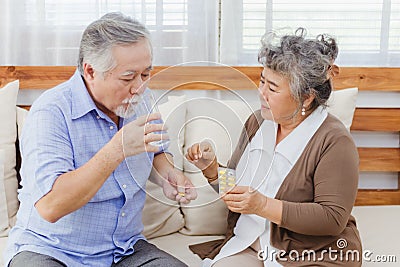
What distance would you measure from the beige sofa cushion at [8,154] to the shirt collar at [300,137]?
0.96 m

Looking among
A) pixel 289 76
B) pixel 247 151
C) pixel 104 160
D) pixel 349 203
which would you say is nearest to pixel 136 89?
pixel 104 160

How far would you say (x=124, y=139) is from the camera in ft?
5.14

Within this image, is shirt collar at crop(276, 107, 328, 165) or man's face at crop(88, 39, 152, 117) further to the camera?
shirt collar at crop(276, 107, 328, 165)

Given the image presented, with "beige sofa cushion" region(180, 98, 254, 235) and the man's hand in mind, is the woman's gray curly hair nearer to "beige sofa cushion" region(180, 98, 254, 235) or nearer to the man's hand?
"beige sofa cushion" region(180, 98, 254, 235)

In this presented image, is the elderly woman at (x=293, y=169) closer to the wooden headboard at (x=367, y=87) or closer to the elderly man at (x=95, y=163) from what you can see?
the elderly man at (x=95, y=163)

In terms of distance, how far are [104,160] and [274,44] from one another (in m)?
0.64

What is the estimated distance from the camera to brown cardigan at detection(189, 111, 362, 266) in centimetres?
178

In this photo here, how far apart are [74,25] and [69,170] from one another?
1.00m

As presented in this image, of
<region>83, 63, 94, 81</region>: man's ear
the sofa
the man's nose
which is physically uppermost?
<region>83, 63, 94, 81</region>: man's ear

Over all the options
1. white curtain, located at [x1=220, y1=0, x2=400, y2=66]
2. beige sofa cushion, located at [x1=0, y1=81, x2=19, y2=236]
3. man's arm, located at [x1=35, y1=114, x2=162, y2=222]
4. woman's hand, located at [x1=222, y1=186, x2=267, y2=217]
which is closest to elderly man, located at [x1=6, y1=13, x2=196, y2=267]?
man's arm, located at [x1=35, y1=114, x2=162, y2=222]

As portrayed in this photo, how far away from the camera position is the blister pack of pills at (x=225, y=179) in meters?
1.72

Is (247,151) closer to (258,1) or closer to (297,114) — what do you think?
(297,114)

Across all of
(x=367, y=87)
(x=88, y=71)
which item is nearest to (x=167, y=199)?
(x=88, y=71)

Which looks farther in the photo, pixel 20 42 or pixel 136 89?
pixel 20 42
